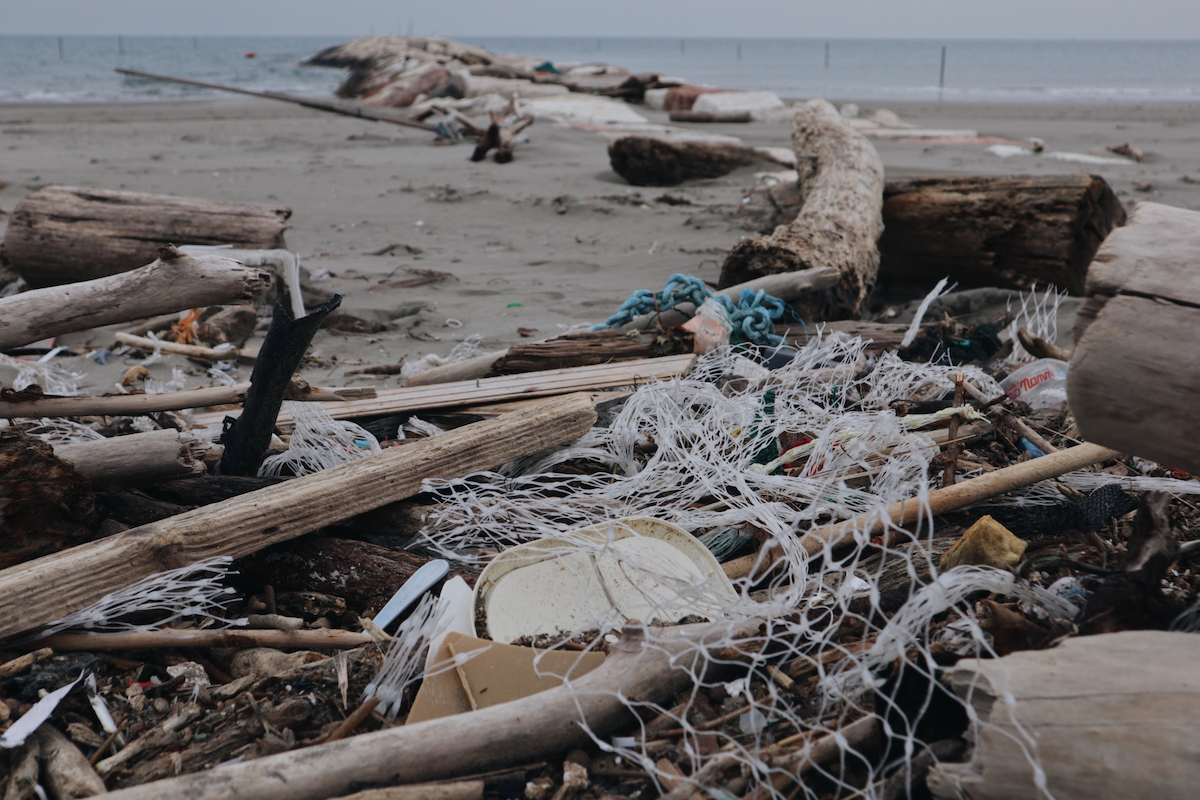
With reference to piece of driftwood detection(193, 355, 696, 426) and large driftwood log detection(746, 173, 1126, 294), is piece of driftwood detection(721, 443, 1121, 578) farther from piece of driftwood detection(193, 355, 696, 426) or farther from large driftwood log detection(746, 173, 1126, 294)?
large driftwood log detection(746, 173, 1126, 294)

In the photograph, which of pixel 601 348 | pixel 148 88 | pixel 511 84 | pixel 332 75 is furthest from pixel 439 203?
pixel 332 75

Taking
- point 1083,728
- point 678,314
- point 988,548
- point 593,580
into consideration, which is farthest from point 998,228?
point 1083,728

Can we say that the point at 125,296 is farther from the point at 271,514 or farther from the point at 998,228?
the point at 998,228

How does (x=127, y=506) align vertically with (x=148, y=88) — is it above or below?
below

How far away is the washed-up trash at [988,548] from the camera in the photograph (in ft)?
6.31

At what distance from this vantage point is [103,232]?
5059mm

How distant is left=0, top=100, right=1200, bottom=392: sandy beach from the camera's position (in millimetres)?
5184

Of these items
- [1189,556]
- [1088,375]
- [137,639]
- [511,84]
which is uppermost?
[511,84]

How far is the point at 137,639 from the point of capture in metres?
1.92

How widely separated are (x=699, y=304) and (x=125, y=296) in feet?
7.98

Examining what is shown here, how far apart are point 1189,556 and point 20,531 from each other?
2931mm

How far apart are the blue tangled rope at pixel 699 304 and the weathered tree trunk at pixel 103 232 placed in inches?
103

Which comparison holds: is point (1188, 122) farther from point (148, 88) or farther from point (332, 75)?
point (332, 75)

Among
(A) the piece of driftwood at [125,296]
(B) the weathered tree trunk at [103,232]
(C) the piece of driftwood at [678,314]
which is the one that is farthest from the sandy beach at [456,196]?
(A) the piece of driftwood at [125,296]
